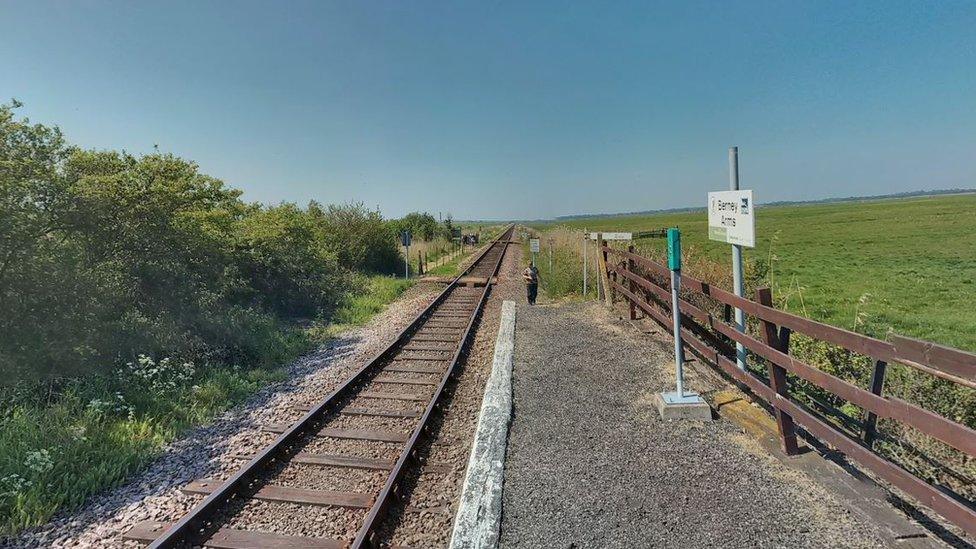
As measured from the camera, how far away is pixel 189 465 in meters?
4.45

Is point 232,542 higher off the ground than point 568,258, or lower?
lower

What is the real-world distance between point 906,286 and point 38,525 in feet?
80.5

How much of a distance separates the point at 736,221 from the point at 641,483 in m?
2.72

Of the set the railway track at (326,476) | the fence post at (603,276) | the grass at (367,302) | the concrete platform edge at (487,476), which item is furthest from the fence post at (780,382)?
the grass at (367,302)

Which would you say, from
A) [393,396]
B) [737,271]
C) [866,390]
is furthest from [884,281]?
[393,396]

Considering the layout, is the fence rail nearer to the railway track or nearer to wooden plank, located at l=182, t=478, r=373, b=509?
the railway track

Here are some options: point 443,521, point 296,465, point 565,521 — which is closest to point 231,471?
point 296,465

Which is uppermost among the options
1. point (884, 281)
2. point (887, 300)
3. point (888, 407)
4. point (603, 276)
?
point (603, 276)

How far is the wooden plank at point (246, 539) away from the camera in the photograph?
10.5 ft

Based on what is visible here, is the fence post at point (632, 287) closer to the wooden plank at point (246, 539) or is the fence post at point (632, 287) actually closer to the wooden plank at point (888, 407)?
the wooden plank at point (888, 407)

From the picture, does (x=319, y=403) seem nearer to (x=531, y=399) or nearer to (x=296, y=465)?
(x=296, y=465)

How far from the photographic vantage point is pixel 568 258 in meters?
15.8

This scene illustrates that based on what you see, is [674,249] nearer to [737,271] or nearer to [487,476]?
[737,271]

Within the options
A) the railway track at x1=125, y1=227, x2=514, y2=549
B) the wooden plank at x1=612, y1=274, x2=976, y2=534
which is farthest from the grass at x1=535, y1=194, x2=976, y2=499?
the railway track at x1=125, y1=227, x2=514, y2=549
